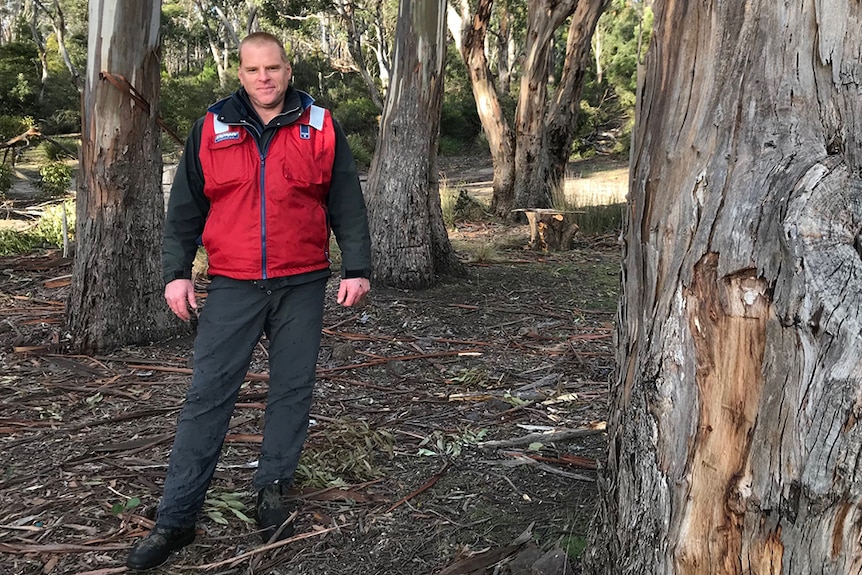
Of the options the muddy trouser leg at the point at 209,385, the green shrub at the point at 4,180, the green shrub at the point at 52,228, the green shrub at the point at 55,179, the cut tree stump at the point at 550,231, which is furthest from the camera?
the green shrub at the point at 55,179

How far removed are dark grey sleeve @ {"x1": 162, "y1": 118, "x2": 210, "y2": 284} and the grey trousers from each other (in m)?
0.15

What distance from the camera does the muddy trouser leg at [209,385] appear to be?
287cm

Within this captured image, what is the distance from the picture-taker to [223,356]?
2881 millimetres

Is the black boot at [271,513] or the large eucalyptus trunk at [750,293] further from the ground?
the large eucalyptus trunk at [750,293]

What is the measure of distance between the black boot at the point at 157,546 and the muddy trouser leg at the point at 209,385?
0.03 m

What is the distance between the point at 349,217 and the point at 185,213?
0.62m

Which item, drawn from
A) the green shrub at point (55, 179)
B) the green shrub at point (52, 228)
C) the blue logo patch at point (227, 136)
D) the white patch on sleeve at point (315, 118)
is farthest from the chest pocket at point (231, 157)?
the green shrub at point (55, 179)

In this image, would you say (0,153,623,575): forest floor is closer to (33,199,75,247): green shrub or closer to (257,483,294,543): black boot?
(257,483,294,543): black boot

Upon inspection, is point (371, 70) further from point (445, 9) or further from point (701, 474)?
point (701, 474)

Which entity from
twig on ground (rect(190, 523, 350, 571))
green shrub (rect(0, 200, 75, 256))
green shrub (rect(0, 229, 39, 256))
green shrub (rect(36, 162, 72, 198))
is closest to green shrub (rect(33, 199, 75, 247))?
green shrub (rect(0, 200, 75, 256))

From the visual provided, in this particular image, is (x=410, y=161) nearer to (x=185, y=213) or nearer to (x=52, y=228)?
(x=185, y=213)

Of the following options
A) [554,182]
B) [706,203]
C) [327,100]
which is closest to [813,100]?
[706,203]

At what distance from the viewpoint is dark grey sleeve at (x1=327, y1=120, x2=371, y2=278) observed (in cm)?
302

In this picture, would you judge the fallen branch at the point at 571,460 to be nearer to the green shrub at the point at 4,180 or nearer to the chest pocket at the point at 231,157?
the chest pocket at the point at 231,157
